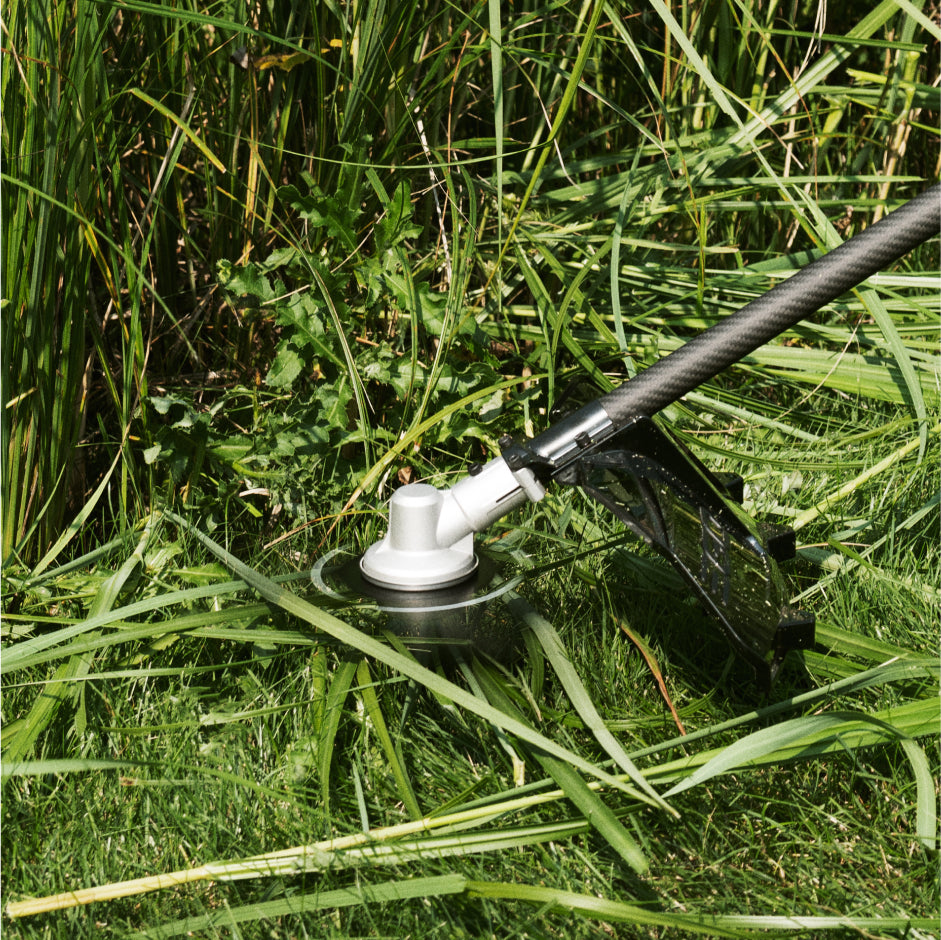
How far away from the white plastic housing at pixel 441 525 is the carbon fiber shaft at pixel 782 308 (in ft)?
0.46

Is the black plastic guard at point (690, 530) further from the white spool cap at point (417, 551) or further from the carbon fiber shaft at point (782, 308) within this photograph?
the white spool cap at point (417, 551)

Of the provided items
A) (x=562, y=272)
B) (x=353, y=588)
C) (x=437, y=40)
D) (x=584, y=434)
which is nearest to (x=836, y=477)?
(x=562, y=272)

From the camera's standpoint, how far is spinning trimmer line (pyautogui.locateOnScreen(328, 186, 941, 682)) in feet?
3.58

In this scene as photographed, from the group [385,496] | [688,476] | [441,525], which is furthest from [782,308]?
[385,496]

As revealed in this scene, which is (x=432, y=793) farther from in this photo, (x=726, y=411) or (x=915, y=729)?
(x=726, y=411)

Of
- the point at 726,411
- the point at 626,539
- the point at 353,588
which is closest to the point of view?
the point at 353,588

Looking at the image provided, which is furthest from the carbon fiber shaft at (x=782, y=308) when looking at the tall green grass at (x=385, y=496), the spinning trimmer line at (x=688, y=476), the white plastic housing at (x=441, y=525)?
the tall green grass at (x=385, y=496)

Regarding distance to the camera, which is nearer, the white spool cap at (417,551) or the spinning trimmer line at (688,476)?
the spinning trimmer line at (688,476)

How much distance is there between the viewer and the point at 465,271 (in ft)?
5.56

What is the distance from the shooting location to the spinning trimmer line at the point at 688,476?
1090mm

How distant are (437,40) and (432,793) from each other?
4.07 feet

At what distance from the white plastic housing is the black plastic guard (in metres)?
0.07

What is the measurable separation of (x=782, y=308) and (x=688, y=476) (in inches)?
7.8

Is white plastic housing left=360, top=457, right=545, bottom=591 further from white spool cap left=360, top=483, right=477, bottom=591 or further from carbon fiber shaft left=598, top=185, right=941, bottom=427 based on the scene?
carbon fiber shaft left=598, top=185, right=941, bottom=427
